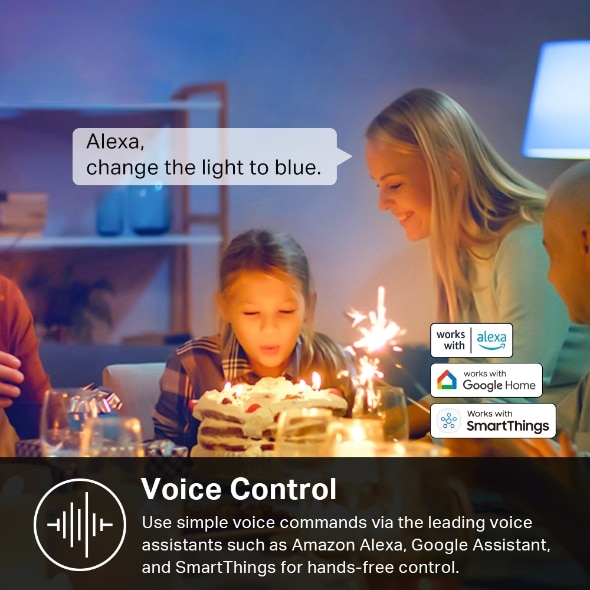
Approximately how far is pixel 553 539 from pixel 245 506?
1.83 ft

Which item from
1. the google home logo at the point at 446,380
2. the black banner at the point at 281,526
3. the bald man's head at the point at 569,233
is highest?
the bald man's head at the point at 569,233

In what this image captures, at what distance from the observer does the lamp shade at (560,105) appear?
2395mm

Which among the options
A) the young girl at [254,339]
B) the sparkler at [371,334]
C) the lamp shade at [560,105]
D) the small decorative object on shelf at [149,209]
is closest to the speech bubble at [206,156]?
the small decorative object on shelf at [149,209]

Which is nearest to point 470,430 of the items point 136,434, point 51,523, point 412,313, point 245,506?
point 412,313

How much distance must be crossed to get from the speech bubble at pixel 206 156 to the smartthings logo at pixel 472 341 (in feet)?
1.12

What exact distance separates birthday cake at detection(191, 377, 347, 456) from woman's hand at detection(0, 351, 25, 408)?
1.07 feet

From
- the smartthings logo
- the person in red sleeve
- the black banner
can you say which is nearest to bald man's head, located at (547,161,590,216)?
A: the smartthings logo

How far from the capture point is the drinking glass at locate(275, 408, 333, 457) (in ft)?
7.79

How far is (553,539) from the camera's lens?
2414 millimetres

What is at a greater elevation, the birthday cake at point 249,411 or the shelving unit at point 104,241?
the shelving unit at point 104,241

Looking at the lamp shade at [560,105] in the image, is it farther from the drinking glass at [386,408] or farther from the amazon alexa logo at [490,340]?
the drinking glass at [386,408]

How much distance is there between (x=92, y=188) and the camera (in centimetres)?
240

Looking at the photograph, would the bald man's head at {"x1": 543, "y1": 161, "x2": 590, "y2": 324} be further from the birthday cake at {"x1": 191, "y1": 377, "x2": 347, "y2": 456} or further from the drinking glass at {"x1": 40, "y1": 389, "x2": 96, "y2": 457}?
the drinking glass at {"x1": 40, "y1": 389, "x2": 96, "y2": 457}

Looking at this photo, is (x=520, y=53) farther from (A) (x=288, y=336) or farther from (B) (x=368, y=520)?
(B) (x=368, y=520)
